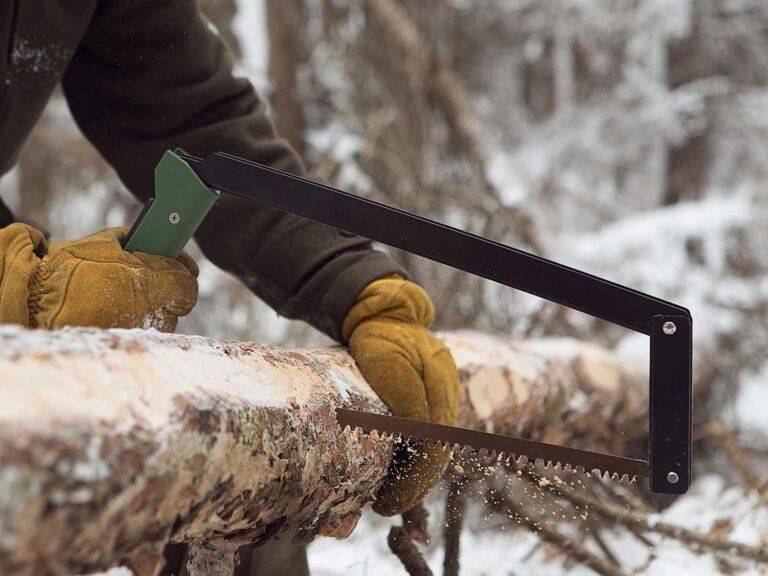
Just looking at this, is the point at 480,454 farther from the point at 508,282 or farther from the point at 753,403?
the point at 753,403

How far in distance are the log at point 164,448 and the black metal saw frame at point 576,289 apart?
1.01 ft

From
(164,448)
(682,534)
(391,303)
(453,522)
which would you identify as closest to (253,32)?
(391,303)

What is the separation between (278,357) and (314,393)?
0.32 feet

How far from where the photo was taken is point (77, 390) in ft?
3.14

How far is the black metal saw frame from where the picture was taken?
1.40m

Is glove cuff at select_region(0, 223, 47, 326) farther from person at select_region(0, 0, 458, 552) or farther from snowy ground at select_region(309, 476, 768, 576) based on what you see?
snowy ground at select_region(309, 476, 768, 576)

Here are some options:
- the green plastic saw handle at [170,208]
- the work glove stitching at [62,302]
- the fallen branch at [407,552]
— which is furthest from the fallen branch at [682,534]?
the work glove stitching at [62,302]

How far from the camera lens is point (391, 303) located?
179cm

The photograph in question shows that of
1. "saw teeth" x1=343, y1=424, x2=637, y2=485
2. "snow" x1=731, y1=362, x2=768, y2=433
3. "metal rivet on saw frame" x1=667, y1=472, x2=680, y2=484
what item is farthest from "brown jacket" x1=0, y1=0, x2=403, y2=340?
"snow" x1=731, y1=362, x2=768, y2=433

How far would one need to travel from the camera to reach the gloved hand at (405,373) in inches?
64.7

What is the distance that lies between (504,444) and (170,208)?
0.75 meters

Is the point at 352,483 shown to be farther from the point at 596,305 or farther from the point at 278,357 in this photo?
the point at 596,305

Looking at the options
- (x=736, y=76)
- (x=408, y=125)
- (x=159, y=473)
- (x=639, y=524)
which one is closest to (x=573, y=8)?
(x=736, y=76)

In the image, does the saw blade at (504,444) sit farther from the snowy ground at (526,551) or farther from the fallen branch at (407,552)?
the fallen branch at (407,552)
